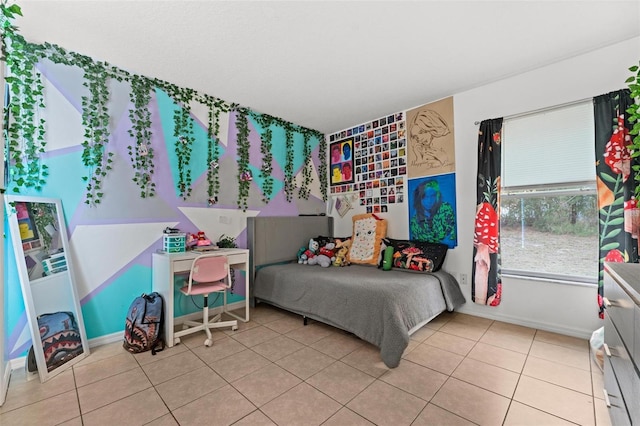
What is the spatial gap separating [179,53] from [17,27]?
3.59 feet

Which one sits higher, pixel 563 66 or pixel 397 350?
pixel 563 66

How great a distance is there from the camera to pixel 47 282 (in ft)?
6.73

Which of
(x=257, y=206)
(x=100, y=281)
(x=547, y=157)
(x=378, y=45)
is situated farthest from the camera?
(x=257, y=206)

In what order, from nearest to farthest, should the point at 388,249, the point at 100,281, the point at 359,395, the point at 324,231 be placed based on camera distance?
the point at 359,395
the point at 100,281
the point at 388,249
the point at 324,231

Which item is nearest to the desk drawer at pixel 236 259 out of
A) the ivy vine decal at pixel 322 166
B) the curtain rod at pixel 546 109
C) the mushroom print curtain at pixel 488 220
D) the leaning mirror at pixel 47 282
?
the leaning mirror at pixel 47 282

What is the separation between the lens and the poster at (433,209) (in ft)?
10.4

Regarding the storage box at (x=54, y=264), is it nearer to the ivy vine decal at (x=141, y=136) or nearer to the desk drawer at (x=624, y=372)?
the ivy vine decal at (x=141, y=136)

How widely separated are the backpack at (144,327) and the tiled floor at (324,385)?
0.07 meters

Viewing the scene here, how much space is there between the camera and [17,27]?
2.00 m

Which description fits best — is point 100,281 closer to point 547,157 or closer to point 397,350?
point 397,350

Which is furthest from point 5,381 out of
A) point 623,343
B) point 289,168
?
point 623,343

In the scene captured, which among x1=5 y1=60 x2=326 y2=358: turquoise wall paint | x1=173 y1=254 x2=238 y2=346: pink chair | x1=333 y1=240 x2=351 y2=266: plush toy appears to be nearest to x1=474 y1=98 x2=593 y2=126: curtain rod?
x1=333 y1=240 x2=351 y2=266: plush toy

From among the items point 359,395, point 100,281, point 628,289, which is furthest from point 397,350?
point 100,281

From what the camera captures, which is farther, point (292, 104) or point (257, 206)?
point (257, 206)
